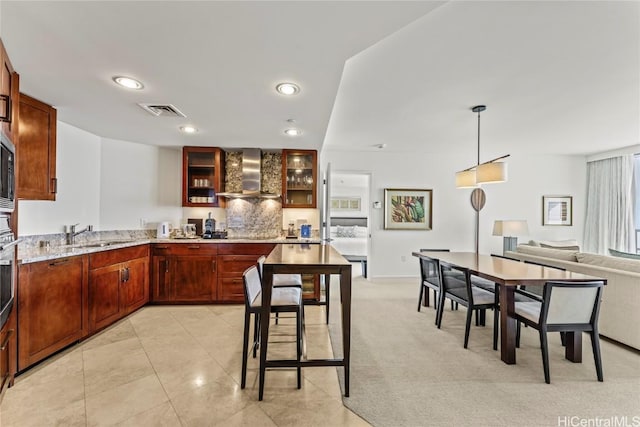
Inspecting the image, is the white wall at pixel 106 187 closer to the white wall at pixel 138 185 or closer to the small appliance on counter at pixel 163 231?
the white wall at pixel 138 185

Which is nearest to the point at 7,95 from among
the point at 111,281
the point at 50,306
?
the point at 50,306

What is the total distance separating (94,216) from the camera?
3.75 metres

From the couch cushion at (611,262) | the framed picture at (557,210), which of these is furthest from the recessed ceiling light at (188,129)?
the framed picture at (557,210)

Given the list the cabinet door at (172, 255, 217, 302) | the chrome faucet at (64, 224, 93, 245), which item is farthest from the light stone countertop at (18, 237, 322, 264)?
the cabinet door at (172, 255, 217, 302)

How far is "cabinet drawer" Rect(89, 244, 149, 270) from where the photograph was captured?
2781 millimetres

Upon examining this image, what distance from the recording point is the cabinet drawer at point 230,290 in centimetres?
379

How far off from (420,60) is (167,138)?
327cm

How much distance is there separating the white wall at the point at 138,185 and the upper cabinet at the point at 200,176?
0.27 m

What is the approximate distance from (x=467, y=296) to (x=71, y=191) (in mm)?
4683

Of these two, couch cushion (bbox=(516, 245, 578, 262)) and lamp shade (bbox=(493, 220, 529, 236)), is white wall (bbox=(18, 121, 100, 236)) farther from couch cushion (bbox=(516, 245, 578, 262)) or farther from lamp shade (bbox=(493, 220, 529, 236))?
lamp shade (bbox=(493, 220, 529, 236))

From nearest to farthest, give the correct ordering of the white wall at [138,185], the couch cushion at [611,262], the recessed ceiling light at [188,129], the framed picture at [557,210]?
the couch cushion at [611,262]
the recessed ceiling light at [188,129]
the white wall at [138,185]
the framed picture at [557,210]

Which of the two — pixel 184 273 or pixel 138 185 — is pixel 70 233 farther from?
pixel 184 273

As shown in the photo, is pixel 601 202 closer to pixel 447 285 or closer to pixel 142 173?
pixel 447 285

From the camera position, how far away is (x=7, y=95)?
5.62 feet
